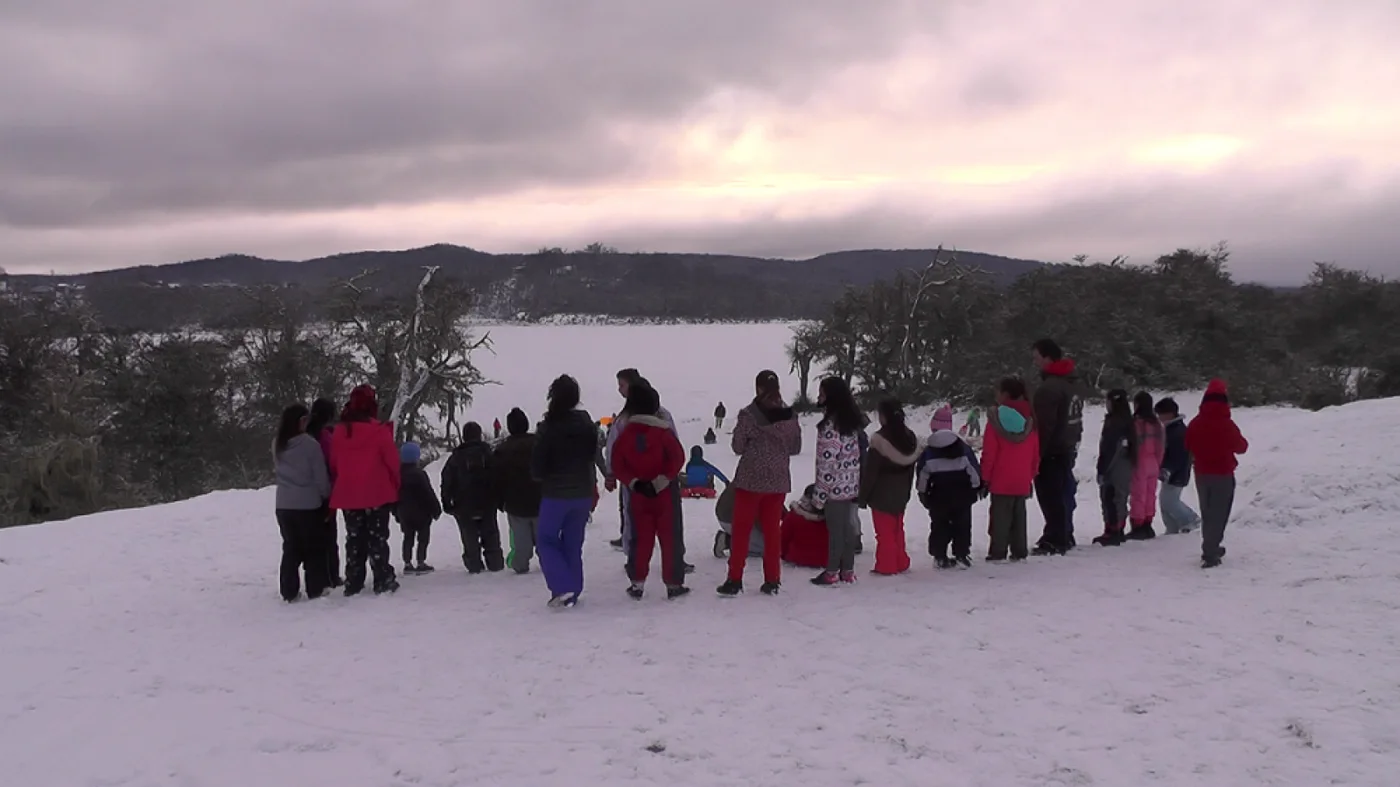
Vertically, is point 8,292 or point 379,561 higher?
point 8,292

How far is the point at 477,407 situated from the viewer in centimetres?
5394

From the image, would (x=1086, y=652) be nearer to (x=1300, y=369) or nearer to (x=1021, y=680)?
(x=1021, y=680)

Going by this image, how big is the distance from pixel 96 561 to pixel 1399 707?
40.4ft

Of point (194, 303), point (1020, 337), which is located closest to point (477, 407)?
point (194, 303)

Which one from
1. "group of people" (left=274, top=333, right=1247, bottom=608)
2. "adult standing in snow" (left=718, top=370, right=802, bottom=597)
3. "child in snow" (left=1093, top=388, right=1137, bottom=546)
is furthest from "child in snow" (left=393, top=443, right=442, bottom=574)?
"child in snow" (left=1093, top=388, right=1137, bottom=546)

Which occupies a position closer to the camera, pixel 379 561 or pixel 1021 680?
pixel 1021 680

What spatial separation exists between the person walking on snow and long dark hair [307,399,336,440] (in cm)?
457

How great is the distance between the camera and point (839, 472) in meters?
7.82

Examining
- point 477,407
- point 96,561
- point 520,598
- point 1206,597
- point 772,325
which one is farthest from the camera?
point 772,325

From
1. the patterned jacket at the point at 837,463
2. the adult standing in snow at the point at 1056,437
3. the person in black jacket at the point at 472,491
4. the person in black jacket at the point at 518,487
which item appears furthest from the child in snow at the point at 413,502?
the adult standing in snow at the point at 1056,437

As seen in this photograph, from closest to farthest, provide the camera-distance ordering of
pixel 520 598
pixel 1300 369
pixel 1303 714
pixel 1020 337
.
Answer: pixel 1303 714, pixel 520 598, pixel 1300 369, pixel 1020 337

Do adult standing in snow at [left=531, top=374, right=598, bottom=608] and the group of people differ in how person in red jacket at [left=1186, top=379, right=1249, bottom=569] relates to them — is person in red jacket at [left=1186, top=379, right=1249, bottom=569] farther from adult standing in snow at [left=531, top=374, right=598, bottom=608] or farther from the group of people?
adult standing in snow at [left=531, top=374, right=598, bottom=608]

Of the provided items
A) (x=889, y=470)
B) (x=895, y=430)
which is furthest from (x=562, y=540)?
(x=895, y=430)

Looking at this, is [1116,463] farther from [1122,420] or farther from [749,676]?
[749,676]
